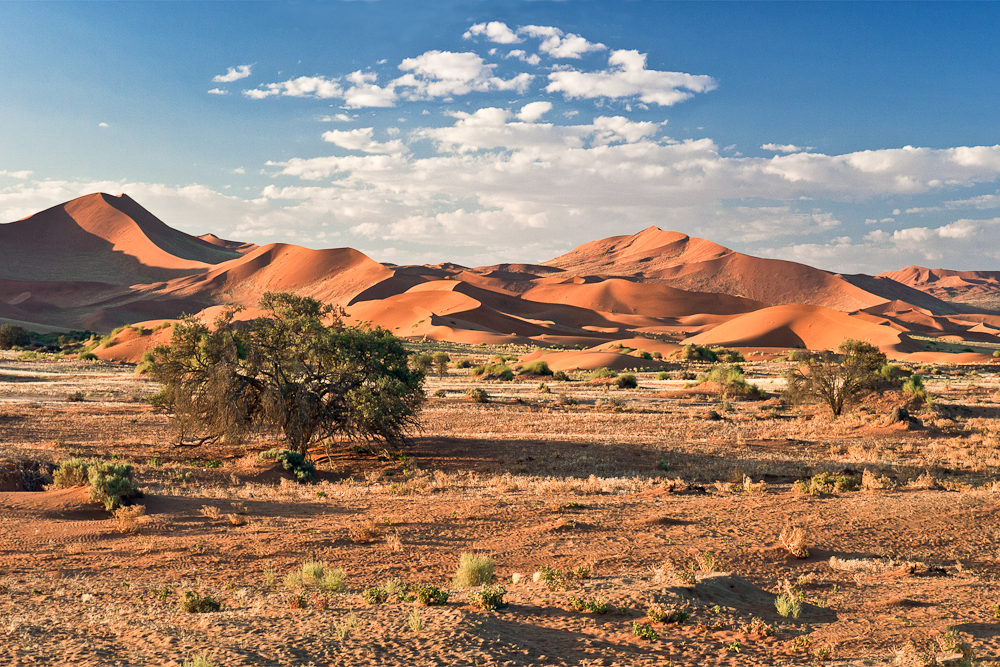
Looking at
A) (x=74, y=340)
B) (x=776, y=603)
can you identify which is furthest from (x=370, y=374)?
(x=74, y=340)

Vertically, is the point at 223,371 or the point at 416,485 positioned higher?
the point at 223,371

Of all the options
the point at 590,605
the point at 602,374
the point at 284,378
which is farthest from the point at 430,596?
the point at 602,374

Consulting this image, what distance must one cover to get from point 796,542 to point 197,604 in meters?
7.87

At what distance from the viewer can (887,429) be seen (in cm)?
2403

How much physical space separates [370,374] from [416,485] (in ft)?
15.5

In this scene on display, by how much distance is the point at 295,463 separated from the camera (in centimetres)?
1711

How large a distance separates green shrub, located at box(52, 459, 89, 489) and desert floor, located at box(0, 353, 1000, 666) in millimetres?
466

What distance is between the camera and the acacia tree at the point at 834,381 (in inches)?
1089

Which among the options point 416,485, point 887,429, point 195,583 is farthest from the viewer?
point 887,429

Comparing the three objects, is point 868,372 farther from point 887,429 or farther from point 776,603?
point 776,603

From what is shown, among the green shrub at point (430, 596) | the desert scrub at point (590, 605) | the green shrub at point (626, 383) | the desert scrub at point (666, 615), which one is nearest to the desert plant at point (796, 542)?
the desert scrub at point (666, 615)

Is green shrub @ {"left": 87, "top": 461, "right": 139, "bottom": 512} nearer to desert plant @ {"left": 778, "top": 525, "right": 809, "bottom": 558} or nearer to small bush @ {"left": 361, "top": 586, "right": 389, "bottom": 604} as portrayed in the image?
small bush @ {"left": 361, "top": 586, "right": 389, "bottom": 604}

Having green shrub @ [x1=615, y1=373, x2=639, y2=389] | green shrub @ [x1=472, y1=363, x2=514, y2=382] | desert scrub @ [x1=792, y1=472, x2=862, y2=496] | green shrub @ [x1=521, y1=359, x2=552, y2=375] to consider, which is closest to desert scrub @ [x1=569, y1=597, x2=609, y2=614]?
desert scrub @ [x1=792, y1=472, x2=862, y2=496]

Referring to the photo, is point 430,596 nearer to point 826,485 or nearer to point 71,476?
point 71,476
